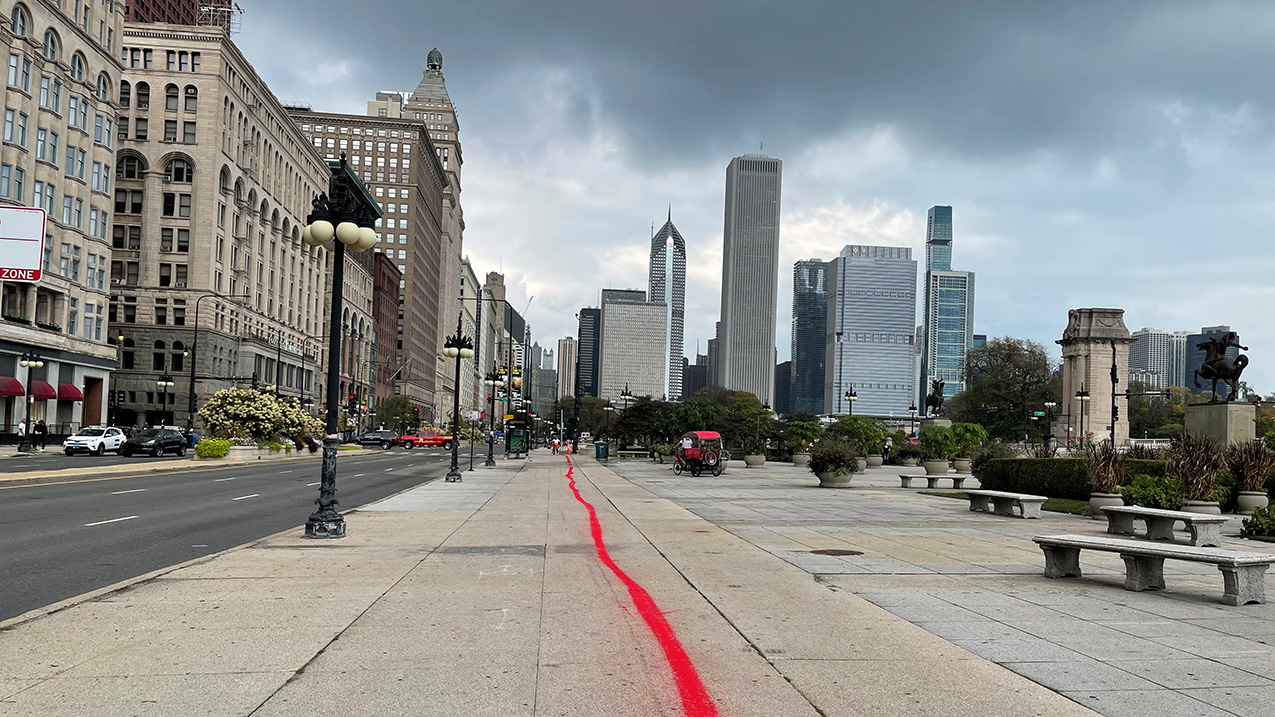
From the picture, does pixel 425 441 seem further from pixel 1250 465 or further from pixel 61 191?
pixel 1250 465

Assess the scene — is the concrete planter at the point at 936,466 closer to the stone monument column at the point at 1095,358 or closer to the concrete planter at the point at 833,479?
the concrete planter at the point at 833,479

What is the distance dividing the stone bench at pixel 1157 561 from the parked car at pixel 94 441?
52923 millimetres

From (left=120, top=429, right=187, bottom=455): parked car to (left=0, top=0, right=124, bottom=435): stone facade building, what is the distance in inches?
496

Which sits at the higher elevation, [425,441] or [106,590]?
[106,590]

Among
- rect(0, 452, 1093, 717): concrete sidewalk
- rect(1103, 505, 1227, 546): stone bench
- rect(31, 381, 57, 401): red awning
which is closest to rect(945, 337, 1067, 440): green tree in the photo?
rect(31, 381, 57, 401): red awning

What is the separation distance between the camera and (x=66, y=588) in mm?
9758

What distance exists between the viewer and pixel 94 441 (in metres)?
51.1

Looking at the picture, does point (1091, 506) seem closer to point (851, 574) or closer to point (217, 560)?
point (851, 574)

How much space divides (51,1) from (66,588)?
67.5m

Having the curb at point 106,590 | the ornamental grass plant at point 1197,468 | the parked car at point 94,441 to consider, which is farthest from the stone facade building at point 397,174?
the curb at point 106,590

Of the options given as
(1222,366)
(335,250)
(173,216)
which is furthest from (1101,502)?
(173,216)

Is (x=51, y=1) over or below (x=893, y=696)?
over

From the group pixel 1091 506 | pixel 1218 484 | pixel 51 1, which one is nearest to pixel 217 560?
pixel 1091 506

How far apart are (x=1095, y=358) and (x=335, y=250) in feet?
258
